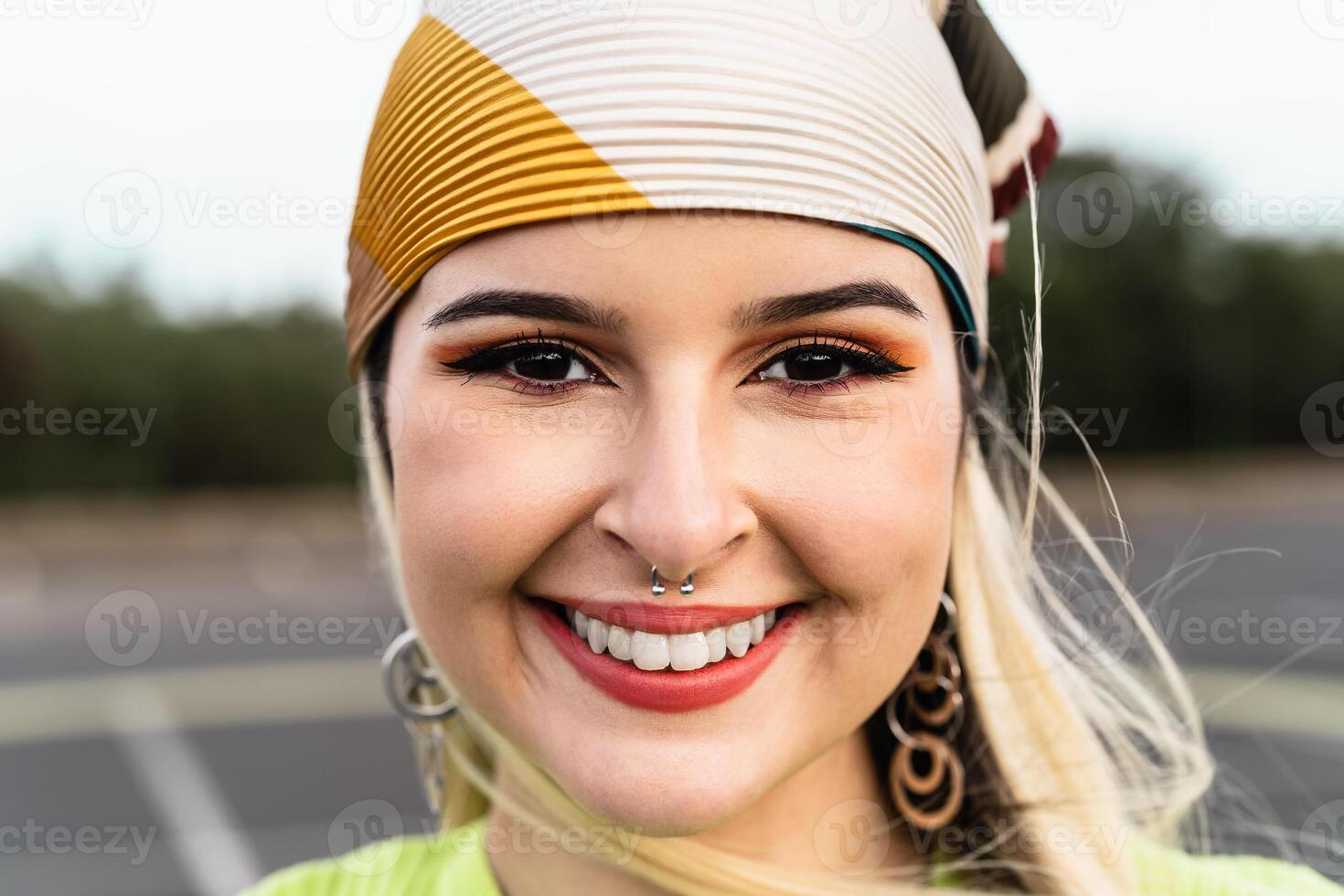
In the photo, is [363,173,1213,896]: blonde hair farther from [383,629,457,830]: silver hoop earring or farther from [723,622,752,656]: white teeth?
[723,622,752,656]: white teeth

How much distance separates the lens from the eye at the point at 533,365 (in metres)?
1.45

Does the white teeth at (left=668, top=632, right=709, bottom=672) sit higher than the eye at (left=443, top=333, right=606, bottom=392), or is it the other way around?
the eye at (left=443, top=333, right=606, bottom=392)

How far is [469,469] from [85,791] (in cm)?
816

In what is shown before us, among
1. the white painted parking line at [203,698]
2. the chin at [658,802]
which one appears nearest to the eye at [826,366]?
the chin at [658,802]

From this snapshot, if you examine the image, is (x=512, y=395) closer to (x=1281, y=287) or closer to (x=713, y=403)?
(x=713, y=403)

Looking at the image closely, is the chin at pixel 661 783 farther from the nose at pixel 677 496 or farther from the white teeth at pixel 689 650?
the nose at pixel 677 496

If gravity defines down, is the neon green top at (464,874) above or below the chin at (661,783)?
below

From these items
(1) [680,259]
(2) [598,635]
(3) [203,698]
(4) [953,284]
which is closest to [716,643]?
(2) [598,635]

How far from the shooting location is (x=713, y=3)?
1.42 meters

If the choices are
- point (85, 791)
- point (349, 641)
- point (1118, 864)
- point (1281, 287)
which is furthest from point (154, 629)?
point (1281, 287)

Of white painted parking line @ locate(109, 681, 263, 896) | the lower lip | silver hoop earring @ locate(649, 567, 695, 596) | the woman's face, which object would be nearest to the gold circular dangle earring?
the woman's face

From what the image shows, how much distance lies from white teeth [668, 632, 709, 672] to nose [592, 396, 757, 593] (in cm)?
11

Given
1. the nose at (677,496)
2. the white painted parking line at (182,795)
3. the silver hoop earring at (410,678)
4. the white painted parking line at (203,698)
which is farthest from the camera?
the white painted parking line at (203,698)

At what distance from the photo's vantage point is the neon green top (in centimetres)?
180
